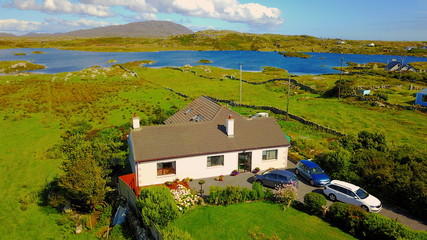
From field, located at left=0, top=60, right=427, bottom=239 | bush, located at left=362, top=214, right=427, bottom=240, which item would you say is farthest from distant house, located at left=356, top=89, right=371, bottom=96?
bush, located at left=362, top=214, right=427, bottom=240

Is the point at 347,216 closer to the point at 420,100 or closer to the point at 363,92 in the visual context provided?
the point at 420,100

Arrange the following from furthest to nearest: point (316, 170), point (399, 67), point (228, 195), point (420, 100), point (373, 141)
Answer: point (399, 67), point (420, 100), point (373, 141), point (316, 170), point (228, 195)

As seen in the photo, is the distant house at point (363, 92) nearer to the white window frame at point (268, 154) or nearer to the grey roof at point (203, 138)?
the grey roof at point (203, 138)

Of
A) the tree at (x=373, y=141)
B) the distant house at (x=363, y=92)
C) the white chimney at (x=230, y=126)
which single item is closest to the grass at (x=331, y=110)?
the distant house at (x=363, y=92)

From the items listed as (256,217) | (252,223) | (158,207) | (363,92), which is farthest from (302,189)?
(363,92)

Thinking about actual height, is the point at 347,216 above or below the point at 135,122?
below

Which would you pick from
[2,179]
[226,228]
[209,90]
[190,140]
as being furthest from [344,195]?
[209,90]
